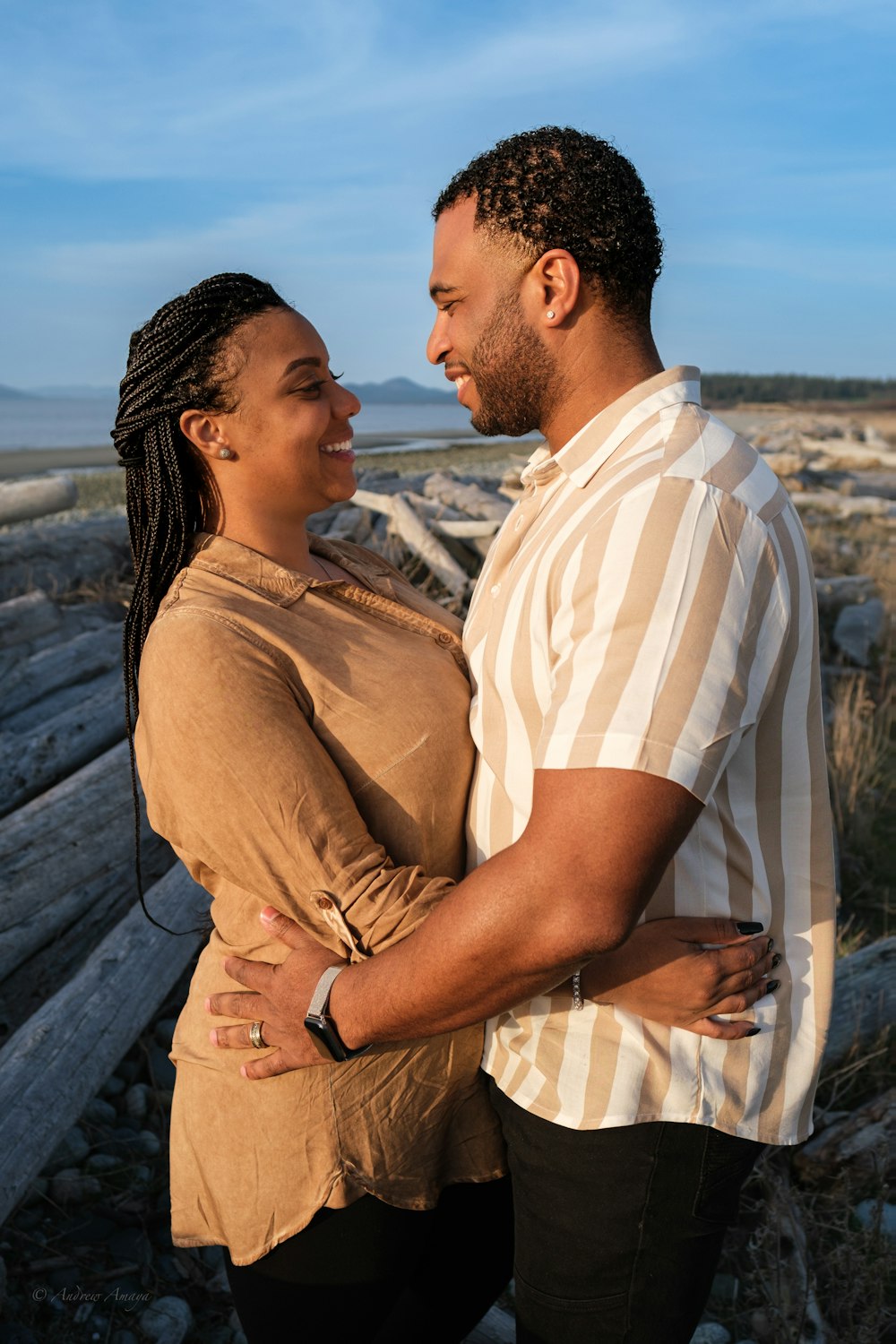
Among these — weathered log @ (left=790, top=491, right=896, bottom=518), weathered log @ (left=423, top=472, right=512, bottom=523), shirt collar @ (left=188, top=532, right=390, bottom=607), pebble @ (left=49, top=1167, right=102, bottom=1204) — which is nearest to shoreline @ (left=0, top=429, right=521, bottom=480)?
weathered log @ (left=790, top=491, right=896, bottom=518)

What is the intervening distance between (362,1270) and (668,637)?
143cm

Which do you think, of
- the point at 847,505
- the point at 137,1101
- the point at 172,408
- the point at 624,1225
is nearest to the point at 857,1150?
the point at 624,1225

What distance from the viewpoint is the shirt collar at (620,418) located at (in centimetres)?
183

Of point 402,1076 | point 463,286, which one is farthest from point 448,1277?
point 463,286

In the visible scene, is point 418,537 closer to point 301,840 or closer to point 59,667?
point 59,667

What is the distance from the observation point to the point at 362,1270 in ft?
6.71

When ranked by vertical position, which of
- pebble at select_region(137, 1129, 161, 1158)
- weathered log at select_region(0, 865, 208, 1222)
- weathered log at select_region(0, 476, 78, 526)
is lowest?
pebble at select_region(137, 1129, 161, 1158)

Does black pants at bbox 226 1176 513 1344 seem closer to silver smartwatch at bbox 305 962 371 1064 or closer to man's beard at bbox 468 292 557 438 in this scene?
silver smartwatch at bbox 305 962 371 1064

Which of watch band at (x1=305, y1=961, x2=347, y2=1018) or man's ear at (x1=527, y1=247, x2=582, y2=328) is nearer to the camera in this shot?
watch band at (x1=305, y1=961, x2=347, y2=1018)

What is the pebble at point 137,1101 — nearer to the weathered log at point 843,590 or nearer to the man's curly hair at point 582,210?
the man's curly hair at point 582,210

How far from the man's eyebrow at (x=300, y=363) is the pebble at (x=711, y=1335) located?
299 centimetres

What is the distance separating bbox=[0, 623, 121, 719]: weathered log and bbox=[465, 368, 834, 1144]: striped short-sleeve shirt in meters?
4.36

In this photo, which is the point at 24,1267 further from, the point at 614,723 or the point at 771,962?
the point at 614,723

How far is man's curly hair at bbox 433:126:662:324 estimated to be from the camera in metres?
1.97
